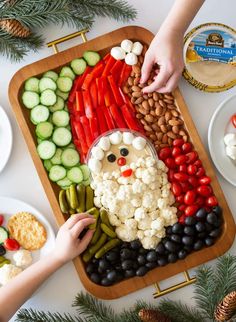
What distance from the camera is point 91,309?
174 centimetres

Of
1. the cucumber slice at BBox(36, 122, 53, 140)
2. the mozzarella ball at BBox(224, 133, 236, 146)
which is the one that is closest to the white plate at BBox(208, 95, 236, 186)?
the mozzarella ball at BBox(224, 133, 236, 146)

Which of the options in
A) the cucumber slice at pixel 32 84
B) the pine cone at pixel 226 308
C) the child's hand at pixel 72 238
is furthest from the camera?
the cucumber slice at pixel 32 84

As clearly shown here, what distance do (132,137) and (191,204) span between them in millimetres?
304

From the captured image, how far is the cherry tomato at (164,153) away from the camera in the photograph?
180 centimetres

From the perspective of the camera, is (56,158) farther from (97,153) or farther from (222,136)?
(222,136)

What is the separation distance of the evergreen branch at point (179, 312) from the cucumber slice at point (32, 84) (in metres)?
0.85

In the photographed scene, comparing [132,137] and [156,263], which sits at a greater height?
[132,137]

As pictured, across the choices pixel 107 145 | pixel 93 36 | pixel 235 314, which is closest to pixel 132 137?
pixel 107 145

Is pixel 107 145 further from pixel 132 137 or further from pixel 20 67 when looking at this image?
pixel 20 67

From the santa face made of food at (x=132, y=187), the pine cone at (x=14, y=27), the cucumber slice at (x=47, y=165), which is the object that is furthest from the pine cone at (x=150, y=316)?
the pine cone at (x=14, y=27)

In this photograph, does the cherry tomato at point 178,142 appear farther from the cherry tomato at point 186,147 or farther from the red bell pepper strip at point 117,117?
the red bell pepper strip at point 117,117

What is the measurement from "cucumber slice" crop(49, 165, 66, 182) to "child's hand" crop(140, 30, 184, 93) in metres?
0.40

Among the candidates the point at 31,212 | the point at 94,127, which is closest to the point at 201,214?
the point at 94,127

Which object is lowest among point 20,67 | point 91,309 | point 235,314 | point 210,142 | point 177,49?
point 235,314
